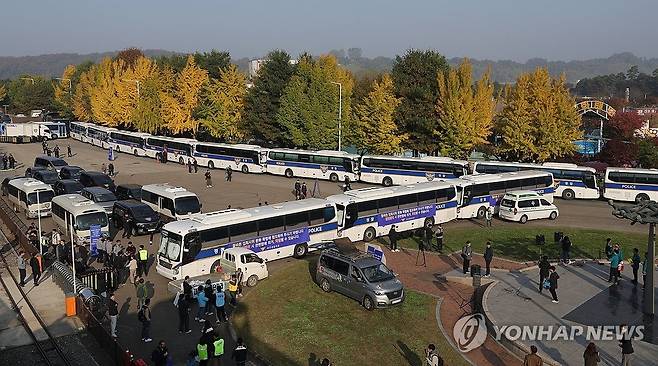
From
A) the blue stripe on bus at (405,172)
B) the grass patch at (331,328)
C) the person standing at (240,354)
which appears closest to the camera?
the person standing at (240,354)

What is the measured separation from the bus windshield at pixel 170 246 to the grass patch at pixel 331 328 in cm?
376

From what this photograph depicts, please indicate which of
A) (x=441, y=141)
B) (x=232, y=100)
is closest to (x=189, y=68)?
(x=232, y=100)

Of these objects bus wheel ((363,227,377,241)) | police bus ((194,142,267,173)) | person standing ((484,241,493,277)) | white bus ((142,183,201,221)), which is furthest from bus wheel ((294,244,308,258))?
police bus ((194,142,267,173))

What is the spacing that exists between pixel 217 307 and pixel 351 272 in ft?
16.7

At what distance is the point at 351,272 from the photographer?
22.1 m

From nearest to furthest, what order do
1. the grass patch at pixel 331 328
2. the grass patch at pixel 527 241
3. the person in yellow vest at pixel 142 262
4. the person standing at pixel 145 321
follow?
the grass patch at pixel 331 328
the person standing at pixel 145 321
the person in yellow vest at pixel 142 262
the grass patch at pixel 527 241

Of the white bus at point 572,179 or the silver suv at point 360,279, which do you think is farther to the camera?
the white bus at point 572,179

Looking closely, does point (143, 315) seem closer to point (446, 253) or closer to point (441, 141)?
point (446, 253)

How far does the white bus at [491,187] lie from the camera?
36688 mm

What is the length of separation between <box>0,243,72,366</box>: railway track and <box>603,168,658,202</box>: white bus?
122 feet

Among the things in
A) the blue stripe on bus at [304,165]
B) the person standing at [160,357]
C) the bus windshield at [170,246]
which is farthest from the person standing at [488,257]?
the blue stripe on bus at [304,165]

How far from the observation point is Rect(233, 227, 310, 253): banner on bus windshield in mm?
26656

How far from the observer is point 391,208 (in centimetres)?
3291

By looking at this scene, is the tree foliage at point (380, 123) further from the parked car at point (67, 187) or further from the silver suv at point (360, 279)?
the silver suv at point (360, 279)
